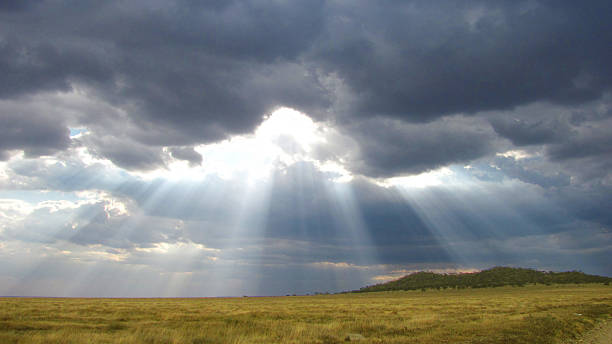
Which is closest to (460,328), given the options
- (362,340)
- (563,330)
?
(563,330)

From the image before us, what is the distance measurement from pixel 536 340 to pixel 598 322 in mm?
13144

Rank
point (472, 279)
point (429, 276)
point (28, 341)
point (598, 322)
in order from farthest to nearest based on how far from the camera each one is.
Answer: point (429, 276) → point (472, 279) → point (598, 322) → point (28, 341)

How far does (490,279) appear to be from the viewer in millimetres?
140500

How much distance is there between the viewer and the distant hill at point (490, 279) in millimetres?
124812

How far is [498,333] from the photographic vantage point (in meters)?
21.1

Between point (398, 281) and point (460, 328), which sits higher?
point (460, 328)

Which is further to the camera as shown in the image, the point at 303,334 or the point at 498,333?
the point at 303,334

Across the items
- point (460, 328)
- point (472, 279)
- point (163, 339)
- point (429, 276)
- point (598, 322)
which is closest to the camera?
point (163, 339)

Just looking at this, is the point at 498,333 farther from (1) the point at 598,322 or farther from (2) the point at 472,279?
(2) the point at 472,279

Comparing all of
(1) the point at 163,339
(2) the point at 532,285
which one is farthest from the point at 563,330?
(2) the point at 532,285

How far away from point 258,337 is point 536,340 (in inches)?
549

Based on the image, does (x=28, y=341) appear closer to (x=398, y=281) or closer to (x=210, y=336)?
(x=210, y=336)

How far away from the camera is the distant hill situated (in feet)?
409

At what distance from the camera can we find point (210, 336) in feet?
70.8
